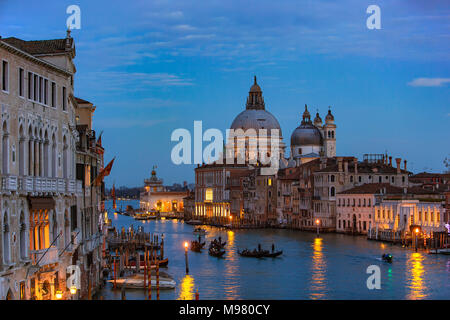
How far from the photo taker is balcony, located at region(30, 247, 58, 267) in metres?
13.6

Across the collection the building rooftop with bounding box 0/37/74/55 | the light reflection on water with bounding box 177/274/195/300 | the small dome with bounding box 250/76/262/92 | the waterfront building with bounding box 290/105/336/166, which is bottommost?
the light reflection on water with bounding box 177/274/195/300

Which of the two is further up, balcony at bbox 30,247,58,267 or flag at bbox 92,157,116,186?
flag at bbox 92,157,116,186

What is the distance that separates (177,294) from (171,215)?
75916mm

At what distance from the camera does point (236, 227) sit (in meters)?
64.4

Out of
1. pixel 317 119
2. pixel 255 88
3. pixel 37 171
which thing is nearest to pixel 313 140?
pixel 317 119

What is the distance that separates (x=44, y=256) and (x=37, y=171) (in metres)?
1.41

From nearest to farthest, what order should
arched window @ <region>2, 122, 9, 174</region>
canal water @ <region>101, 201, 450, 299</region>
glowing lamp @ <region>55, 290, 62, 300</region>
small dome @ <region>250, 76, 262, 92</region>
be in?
arched window @ <region>2, 122, 9, 174</region>, glowing lamp @ <region>55, 290, 62, 300</region>, canal water @ <region>101, 201, 450, 299</region>, small dome @ <region>250, 76, 262, 92</region>

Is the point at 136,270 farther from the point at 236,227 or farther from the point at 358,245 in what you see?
the point at 236,227

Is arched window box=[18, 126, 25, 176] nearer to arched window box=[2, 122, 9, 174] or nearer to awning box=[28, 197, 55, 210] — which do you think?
awning box=[28, 197, 55, 210]

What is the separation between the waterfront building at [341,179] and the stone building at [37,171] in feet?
123

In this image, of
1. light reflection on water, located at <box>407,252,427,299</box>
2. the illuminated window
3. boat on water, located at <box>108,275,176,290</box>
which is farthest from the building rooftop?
the illuminated window

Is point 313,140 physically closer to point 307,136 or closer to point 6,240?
point 307,136

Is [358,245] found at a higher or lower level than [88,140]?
lower
